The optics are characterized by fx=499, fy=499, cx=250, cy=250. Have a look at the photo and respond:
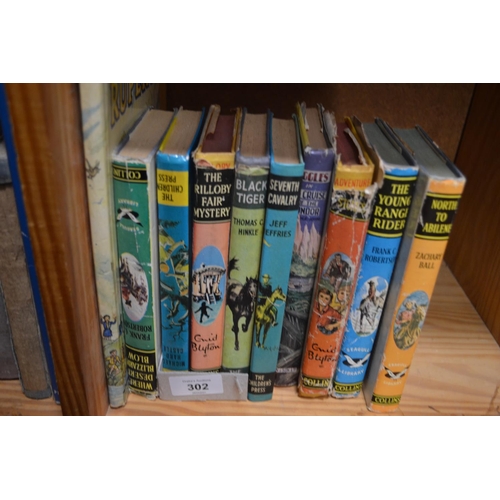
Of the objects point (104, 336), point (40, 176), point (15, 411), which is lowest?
point (15, 411)

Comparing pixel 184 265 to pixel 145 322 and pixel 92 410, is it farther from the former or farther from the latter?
pixel 92 410

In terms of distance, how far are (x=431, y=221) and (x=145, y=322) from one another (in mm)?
374

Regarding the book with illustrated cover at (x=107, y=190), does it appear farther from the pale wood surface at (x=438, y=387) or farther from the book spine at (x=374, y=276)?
the book spine at (x=374, y=276)

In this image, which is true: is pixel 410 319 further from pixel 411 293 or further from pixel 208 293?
pixel 208 293

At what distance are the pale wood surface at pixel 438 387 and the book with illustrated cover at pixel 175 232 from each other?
78 mm

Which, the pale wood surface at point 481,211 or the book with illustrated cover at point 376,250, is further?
the pale wood surface at point 481,211

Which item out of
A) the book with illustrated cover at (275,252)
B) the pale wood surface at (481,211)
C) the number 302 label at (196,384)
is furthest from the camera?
the pale wood surface at (481,211)

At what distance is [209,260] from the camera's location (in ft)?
2.03

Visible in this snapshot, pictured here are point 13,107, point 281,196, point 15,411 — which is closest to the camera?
point 13,107

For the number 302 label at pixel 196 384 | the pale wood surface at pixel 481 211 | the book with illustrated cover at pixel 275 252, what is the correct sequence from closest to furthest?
the book with illustrated cover at pixel 275 252, the number 302 label at pixel 196 384, the pale wood surface at pixel 481 211

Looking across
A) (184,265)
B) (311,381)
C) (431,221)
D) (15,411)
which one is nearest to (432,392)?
(311,381)

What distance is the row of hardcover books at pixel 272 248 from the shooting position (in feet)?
1.86

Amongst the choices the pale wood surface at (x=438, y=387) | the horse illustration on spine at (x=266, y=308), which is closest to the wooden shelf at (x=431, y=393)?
the pale wood surface at (x=438, y=387)

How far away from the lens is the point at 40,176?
1.61 feet
